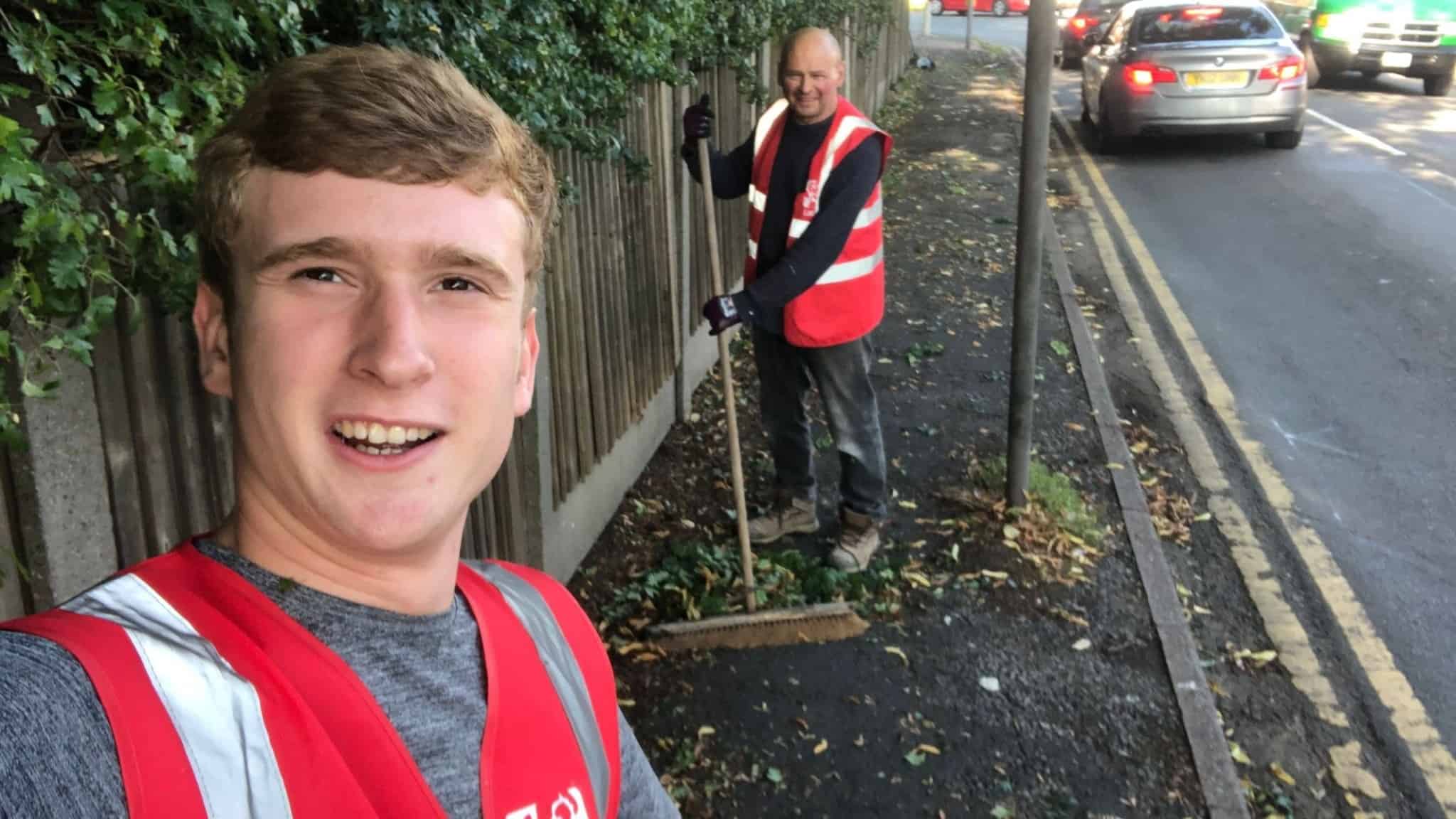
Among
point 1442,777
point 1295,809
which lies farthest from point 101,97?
point 1442,777

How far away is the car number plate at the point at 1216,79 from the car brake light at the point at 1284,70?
206mm

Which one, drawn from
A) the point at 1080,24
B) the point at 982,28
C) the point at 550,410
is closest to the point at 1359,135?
the point at 1080,24

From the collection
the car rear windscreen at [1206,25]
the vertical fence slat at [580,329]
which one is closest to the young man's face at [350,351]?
the vertical fence slat at [580,329]

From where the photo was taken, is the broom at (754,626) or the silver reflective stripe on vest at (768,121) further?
the silver reflective stripe on vest at (768,121)

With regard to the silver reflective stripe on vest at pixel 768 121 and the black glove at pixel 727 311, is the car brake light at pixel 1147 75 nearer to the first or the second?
the silver reflective stripe on vest at pixel 768 121

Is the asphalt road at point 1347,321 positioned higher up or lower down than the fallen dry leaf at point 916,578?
higher up

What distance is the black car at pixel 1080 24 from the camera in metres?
25.6

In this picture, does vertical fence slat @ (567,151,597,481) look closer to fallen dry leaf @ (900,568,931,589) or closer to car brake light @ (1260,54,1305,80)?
fallen dry leaf @ (900,568,931,589)

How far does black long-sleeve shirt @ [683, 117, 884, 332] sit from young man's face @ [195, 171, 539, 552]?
340cm

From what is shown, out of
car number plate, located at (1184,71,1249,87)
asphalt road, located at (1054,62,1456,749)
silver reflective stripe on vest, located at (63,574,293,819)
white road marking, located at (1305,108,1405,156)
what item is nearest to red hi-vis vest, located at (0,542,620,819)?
silver reflective stripe on vest, located at (63,574,293,819)

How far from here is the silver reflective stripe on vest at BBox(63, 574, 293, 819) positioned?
96 cm

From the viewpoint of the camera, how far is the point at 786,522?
17.6 feet

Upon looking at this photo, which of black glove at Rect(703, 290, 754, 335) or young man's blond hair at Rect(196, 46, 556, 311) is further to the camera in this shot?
black glove at Rect(703, 290, 754, 335)

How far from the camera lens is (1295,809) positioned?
3.61 m
